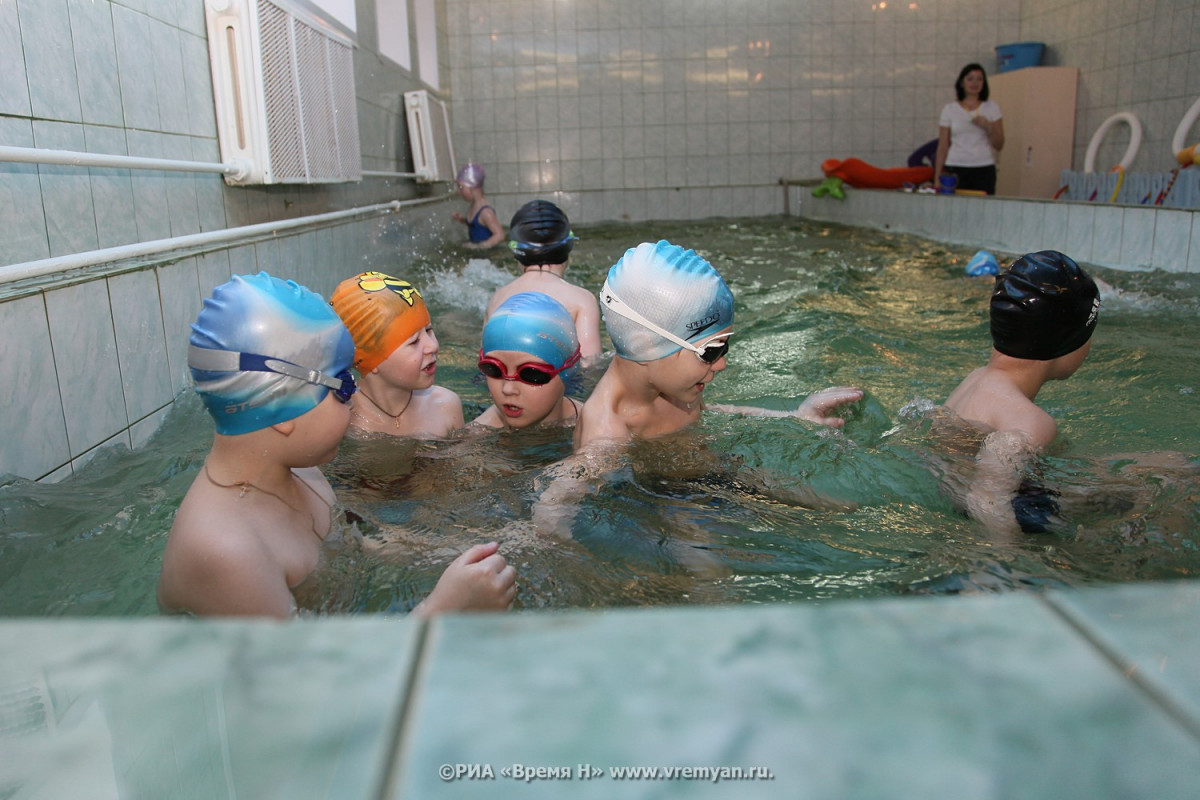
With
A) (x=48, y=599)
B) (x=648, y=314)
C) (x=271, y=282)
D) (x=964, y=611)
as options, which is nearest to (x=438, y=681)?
(x=964, y=611)

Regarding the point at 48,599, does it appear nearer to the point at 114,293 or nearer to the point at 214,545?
the point at 214,545

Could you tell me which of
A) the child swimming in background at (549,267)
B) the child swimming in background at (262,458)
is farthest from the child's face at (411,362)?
the child swimming in background at (549,267)

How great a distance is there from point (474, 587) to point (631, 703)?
145cm

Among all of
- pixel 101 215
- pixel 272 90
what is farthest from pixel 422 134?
pixel 101 215

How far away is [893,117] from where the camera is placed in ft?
53.2

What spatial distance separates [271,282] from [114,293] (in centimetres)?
171

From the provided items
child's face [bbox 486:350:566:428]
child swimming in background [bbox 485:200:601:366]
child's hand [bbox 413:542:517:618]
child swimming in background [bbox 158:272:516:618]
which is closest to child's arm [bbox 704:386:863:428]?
child's face [bbox 486:350:566:428]

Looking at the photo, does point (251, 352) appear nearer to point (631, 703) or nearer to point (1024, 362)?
point (631, 703)

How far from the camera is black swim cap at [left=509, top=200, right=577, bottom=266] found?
5.66 metres

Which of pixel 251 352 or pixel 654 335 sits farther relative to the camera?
pixel 654 335

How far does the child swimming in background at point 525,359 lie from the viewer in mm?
3631

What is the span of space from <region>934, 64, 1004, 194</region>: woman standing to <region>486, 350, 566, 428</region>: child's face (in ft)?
30.1

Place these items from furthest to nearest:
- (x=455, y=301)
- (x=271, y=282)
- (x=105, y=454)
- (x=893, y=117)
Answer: (x=893, y=117)
(x=455, y=301)
(x=105, y=454)
(x=271, y=282)

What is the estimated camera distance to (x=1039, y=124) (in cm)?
1330
